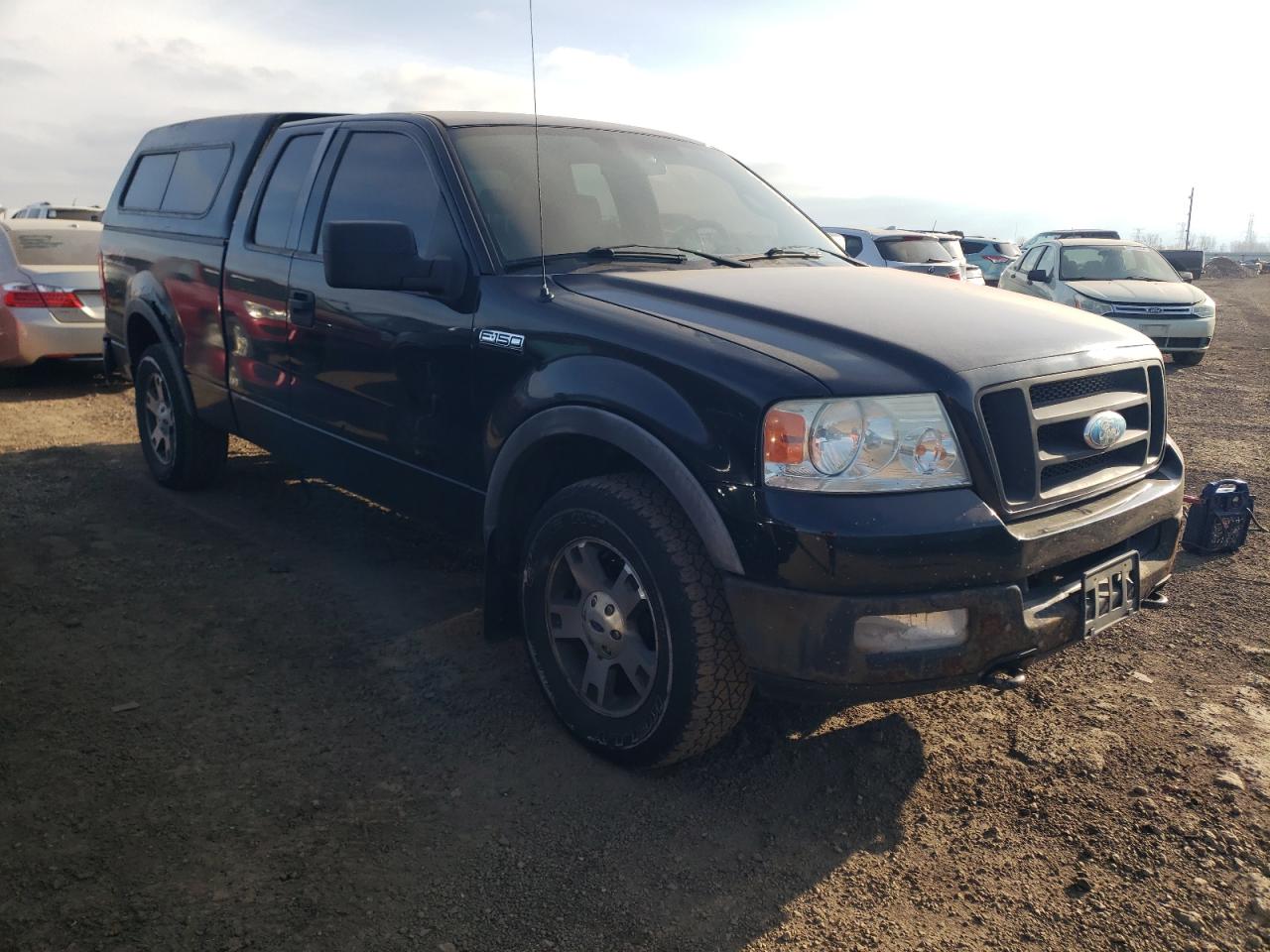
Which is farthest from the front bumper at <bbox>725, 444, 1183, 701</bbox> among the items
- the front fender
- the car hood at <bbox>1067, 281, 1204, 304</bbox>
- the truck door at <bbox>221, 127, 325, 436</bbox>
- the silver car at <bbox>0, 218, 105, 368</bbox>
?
the car hood at <bbox>1067, 281, 1204, 304</bbox>

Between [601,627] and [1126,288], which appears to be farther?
[1126,288]

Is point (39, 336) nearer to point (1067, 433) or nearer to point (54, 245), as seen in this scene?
point (54, 245)

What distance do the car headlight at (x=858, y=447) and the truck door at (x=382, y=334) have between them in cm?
131

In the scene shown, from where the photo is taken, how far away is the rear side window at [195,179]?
5.21 metres

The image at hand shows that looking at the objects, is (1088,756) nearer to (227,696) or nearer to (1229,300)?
(227,696)

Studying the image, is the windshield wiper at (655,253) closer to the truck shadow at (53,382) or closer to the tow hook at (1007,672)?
the tow hook at (1007,672)

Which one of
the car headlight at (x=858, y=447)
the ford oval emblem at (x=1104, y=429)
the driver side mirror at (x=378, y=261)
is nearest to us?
the car headlight at (x=858, y=447)

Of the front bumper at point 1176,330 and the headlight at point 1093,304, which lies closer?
the front bumper at point 1176,330

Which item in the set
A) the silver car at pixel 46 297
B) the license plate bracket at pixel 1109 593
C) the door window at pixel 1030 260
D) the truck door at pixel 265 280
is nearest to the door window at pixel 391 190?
the truck door at pixel 265 280

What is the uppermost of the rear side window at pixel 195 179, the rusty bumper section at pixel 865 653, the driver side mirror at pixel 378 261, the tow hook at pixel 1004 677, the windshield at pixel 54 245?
the rear side window at pixel 195 179

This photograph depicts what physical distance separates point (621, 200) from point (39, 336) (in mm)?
6975

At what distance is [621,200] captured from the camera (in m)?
3.90

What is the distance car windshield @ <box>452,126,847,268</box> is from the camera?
11.8 feet

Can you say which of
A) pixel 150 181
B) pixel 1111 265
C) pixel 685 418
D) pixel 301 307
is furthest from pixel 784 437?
pixel 1111 265
